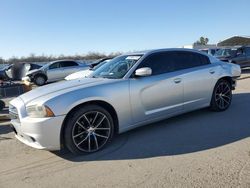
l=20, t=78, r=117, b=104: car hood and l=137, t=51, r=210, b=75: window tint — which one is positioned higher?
l=137, t=51, r=210, b=75: window tint

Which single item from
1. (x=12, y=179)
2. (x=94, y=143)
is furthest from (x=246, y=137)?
(x=12, y=179)

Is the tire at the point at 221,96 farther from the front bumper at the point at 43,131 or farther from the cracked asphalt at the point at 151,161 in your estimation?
the front bumper at the point at 43,131

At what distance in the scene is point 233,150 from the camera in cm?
467

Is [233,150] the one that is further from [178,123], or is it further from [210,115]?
[210,115]

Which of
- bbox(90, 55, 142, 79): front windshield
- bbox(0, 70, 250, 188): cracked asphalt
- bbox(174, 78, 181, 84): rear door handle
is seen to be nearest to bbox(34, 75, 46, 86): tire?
bbox(0, 70, 250, 188): cracked asphalt

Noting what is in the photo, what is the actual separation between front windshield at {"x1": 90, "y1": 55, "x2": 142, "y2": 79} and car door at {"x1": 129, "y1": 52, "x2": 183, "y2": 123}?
224 mm

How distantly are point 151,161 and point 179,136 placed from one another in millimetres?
1252

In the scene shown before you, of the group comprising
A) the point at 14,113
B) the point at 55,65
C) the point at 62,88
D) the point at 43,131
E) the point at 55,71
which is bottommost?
the point at 55,71

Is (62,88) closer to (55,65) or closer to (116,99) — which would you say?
(116,99)

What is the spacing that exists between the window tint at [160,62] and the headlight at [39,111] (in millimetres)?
1994

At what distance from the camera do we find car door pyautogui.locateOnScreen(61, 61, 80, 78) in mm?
21359

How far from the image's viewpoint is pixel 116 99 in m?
5.24

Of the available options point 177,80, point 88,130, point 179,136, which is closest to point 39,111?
point 88,130

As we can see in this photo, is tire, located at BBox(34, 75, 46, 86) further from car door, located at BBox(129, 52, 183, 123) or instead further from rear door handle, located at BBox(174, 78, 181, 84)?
rear door handle, located at BBox(174, 78, 181, 84)
